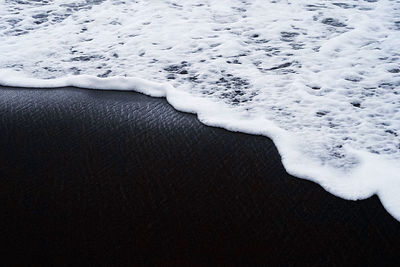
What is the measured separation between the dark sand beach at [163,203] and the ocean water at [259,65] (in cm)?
13

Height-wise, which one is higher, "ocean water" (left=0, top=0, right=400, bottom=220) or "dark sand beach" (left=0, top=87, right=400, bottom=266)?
"ocean water" (left=0, top=0, right=400, bottom=220)

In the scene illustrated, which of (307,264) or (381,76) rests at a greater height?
(381,76)

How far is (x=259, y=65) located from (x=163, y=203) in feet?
4.08

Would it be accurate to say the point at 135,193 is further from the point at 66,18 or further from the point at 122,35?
the point at 66,18

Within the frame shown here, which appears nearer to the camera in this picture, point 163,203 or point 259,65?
point 163,203

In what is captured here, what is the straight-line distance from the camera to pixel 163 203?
3.80ft

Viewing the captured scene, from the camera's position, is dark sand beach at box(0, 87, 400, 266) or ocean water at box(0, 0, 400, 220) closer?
dark sand beach at box(0, 87, 400, 266)

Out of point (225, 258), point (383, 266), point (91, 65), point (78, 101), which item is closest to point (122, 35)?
point (91, 65)

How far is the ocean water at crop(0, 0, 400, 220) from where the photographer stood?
4.55 ft

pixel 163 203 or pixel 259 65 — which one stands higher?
pixel 259 65

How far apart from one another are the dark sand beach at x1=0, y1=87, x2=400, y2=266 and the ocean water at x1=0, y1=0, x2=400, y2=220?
0.42 ft

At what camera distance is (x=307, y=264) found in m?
0.97

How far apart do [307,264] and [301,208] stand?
0.67 feet

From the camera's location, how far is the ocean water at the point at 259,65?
4.55ft
